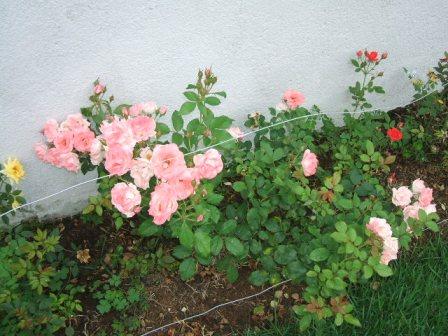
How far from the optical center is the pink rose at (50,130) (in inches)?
69.0

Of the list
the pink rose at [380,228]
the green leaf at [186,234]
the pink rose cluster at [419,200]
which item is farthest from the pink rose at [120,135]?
the pink rose cluster at [419,200]

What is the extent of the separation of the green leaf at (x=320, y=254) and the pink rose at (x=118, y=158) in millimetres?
815

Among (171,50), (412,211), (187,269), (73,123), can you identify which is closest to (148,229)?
(187,269)

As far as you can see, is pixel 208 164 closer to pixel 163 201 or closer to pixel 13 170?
pixel 163 201

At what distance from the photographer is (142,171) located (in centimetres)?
142

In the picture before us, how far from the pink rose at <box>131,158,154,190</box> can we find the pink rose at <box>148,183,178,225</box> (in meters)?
0.08

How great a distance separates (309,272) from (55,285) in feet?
3.73

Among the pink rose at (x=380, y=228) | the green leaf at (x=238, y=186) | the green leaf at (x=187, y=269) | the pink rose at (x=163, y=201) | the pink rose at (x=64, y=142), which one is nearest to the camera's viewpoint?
the pink rose at (x=163, y=201)

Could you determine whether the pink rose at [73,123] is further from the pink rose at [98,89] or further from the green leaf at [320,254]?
the green leaf at [320,254]

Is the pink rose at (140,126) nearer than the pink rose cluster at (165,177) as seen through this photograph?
No

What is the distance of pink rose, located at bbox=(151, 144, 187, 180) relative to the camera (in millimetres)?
1370

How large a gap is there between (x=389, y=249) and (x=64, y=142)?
4.52 feet

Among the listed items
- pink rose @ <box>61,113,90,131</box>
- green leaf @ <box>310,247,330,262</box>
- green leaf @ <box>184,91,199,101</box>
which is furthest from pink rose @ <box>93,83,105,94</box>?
green leaf @ <box>310,247,330,262</box>

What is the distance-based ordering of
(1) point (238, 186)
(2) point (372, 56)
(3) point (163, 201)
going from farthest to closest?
(2) point (372, 56) → (1) point (238, 186) → (3) point (163, 201)
